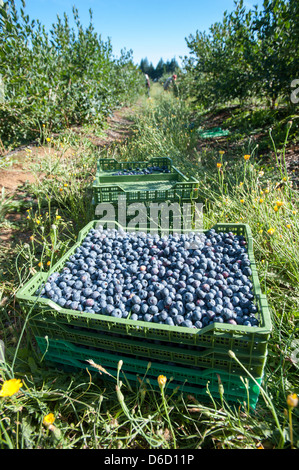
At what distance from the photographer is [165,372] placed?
1409mm

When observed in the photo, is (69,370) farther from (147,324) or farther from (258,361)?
(258,361)

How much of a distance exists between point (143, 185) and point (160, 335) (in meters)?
2.18

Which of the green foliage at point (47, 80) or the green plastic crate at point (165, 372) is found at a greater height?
the green foliage at point (47, 80)

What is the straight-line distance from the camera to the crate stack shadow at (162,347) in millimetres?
1204

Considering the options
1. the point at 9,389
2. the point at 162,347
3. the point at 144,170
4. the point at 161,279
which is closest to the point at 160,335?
the point at 162,347

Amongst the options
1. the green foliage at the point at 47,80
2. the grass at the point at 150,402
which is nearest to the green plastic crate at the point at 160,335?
the grass at the point at 150,402

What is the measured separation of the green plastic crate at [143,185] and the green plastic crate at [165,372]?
4.97 feet

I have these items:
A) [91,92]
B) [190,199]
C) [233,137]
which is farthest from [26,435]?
[91,92]

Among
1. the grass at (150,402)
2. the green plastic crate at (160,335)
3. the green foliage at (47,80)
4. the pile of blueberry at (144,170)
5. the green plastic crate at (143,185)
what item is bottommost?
the grass at (150,402)

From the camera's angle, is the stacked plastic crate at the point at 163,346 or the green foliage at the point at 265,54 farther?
the green foliage at the point at 265,54

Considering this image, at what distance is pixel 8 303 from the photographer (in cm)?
210

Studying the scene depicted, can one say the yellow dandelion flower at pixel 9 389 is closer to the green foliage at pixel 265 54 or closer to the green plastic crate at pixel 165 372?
the green plastic crate at pixel 165 372

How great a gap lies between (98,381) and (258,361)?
36.2 inches

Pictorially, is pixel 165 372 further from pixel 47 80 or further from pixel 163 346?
pixel 47 80
